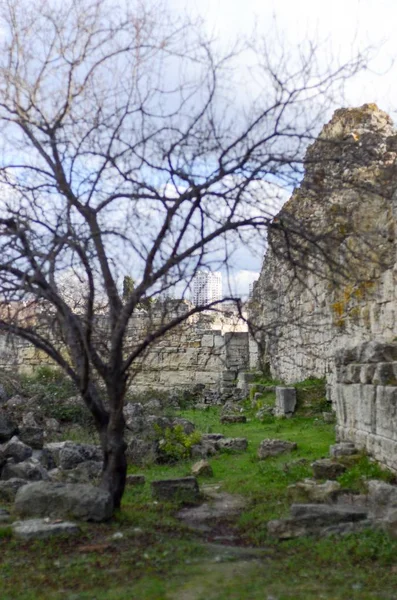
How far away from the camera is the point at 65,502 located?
6438 mm

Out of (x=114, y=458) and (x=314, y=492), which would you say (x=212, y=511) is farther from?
(x=114, y=458)

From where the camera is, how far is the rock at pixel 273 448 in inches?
426

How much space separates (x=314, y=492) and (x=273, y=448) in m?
3.34

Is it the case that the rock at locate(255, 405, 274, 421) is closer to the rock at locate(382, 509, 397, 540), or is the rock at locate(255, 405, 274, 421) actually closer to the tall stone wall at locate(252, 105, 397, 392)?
the tall stone wall at locate(252, 105, 397, 392)

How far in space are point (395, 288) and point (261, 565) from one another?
19.3 ft

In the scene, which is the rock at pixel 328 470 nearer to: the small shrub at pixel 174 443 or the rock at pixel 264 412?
the small shrub at pixel 174 443

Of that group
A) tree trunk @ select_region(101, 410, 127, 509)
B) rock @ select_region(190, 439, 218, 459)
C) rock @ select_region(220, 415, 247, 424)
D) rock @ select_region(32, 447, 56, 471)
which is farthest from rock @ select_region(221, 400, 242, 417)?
tree trunk @ select_region(101, 410, 127, 509)

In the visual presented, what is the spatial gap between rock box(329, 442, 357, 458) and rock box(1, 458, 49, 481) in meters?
3.75

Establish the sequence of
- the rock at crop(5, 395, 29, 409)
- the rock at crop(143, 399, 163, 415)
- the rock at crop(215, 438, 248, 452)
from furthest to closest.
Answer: the rock at crop(143, 399, 163, 415)
the rock at crop(5, 395, 29, 409)
the rock at crop(215, 438, 248, 452)

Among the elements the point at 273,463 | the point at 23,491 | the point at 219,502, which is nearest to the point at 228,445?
the point at 273,463

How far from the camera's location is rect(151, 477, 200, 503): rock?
322 inches

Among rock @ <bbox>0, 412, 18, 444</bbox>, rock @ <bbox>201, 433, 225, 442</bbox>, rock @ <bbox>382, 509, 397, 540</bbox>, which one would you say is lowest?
rock @ <bbox>382, 509, 397, 540</bbox>

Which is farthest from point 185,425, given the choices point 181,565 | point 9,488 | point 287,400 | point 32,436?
point 181,565

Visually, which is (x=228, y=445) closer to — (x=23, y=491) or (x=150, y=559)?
(x=23, y=491)
